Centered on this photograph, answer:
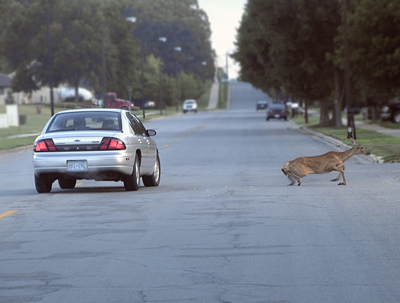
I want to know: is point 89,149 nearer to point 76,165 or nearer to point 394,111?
point 76,165

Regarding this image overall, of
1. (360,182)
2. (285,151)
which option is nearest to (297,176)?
(360,182)

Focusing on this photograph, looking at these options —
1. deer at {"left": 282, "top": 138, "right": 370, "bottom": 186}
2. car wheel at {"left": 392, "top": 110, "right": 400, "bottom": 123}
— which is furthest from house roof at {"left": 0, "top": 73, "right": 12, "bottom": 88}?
deer at {"left": 282, "top": 138, "right": 370, "bottom": 186}

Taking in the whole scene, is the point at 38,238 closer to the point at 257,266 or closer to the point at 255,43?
the point at 257,266

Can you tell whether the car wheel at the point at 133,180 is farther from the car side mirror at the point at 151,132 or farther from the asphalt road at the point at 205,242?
the car side mirror at the point at 151,132

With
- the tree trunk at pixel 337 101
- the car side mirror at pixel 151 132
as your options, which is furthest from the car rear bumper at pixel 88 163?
the tree trunk at pixel 337 101

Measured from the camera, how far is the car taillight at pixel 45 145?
15.1 meters

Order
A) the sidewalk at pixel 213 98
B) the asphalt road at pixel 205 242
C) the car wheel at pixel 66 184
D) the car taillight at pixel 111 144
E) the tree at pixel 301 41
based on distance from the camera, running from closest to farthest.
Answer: the asphalt road at pixel 205 242
the car taillight at pixel 111 144
the car wheel at pixel 66 184
the tree at pixel 301 41
the sidewalk at pixel 213 98

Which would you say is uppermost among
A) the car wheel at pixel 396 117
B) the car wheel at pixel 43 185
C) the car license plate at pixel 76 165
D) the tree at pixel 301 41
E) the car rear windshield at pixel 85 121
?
the tree at pixel 301 41

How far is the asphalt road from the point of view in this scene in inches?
277

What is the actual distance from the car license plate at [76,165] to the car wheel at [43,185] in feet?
2.65

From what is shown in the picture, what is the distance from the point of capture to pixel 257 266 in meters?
7.97

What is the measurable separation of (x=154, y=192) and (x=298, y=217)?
4.75 m

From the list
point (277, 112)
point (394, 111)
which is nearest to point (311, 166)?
point (394, 111)

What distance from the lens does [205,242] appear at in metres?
9.41
